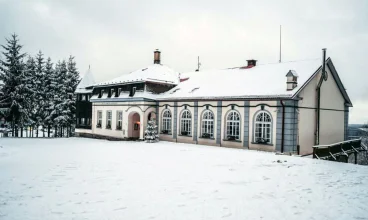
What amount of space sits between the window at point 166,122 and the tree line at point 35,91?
1678 cm

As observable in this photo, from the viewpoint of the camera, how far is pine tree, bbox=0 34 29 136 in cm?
3183

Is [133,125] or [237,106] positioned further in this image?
[133,125]

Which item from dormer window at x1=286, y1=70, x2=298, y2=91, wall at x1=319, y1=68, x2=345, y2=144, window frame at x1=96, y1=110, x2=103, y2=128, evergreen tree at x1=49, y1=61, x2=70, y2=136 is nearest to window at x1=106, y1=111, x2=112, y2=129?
window frame at x1=96, y1=110, x2=103, y2=128

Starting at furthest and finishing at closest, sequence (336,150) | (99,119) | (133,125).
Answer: (99,119)
(133,125)
(336,150)

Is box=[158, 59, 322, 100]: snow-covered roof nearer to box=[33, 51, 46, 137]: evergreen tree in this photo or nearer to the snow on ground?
the snow on ground

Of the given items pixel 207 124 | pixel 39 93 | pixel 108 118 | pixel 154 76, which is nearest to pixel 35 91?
pixel 39 93

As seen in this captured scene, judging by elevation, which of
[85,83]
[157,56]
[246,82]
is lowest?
[246,82]

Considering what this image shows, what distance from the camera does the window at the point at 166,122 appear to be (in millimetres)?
27156

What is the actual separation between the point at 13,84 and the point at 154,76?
1648 cm

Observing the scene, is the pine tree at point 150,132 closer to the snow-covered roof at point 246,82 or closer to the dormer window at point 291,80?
the snow-covered roof at point 246,82

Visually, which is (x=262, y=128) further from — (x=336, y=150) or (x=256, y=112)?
(x=336, y=150)

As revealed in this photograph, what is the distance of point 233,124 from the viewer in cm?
2233

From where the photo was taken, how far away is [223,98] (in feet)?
73.7

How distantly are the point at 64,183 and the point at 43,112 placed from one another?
32945 millimetres
